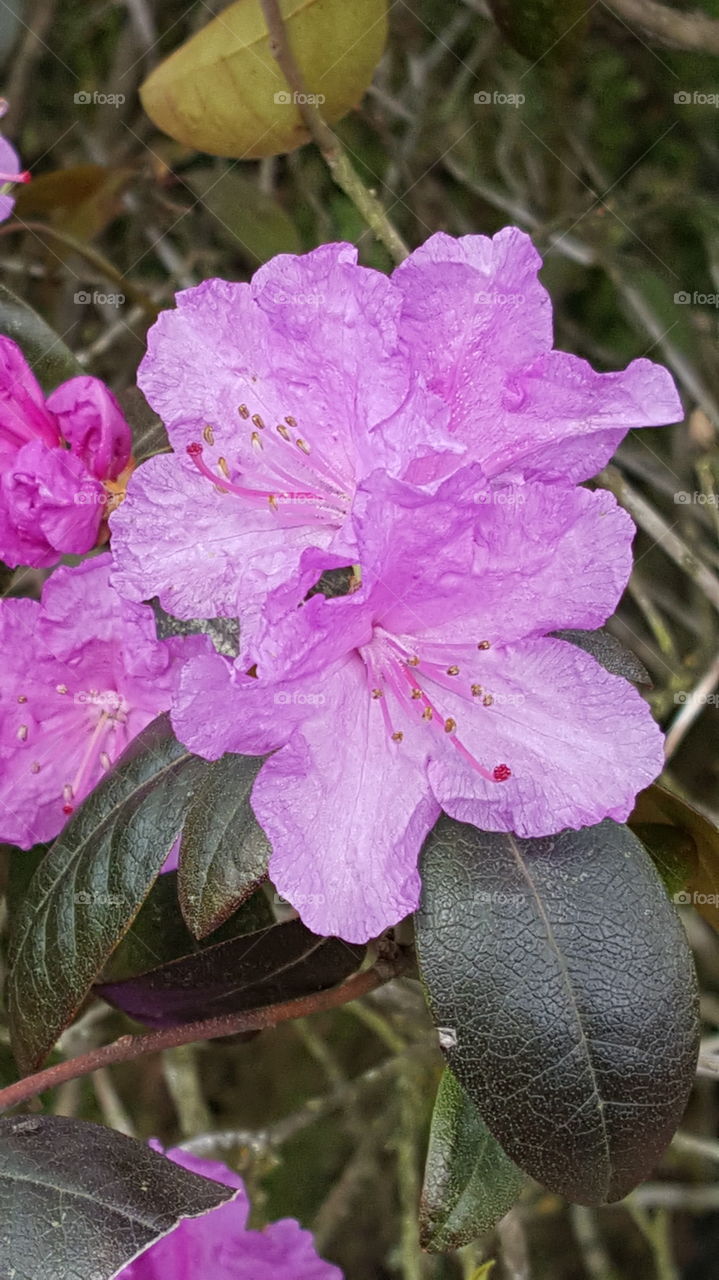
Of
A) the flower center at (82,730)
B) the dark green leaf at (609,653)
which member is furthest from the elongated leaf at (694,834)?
the flower center at (82,730)

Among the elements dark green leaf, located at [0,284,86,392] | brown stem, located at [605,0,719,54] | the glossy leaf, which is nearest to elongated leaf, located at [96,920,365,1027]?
dark green leaf, located at [0,284,86,392]

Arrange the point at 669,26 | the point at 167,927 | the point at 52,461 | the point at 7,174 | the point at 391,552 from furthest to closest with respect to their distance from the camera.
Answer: the point at 669,26 < the point at 7,174 < the point at 167,927 < the point at 52,461 < the point at 391,552

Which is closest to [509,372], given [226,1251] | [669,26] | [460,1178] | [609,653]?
[609,653]

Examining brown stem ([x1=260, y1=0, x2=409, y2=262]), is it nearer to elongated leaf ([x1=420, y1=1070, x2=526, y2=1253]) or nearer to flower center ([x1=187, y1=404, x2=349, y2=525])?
flower center ([x1=187, y1=404, x2=349, y2=525])

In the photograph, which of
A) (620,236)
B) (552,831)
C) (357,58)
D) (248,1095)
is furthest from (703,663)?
(248,1095)

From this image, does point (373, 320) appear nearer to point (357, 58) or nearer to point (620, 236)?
point (357, 58)

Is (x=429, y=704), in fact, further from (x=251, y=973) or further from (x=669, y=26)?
(x=669, y=26)

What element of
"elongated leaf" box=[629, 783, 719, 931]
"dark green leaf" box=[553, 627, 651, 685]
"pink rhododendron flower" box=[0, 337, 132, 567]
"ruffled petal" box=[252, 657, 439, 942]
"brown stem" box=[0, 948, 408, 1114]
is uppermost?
"pink rhododendron flower" box=[0, 337, 132, 567]
